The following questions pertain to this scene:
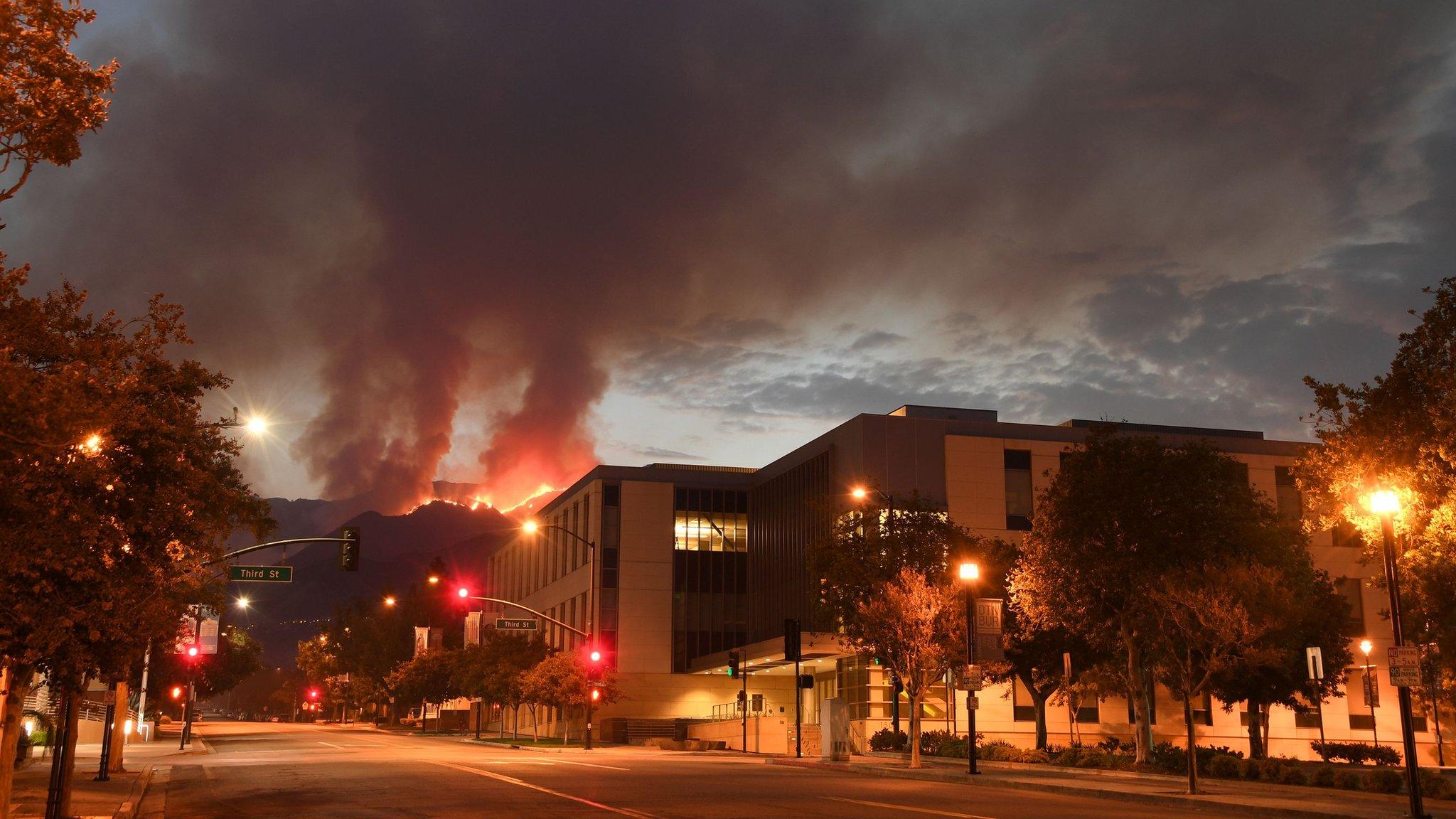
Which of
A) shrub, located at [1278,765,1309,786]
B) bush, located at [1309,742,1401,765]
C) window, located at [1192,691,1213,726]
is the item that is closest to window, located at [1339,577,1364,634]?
window, located at [1192,691,1213,726]

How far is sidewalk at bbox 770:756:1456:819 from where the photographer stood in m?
22.3

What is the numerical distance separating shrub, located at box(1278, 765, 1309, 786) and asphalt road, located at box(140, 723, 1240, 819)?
25.9 feet

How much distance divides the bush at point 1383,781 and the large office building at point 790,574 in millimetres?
22119

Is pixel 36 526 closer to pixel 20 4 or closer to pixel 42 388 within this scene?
pixel 42 388

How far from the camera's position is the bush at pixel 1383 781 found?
88.8 feet

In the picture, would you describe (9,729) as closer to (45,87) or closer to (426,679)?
(45,87)

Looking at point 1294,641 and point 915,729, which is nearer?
point 915,729

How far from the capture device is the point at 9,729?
16766 millimetres

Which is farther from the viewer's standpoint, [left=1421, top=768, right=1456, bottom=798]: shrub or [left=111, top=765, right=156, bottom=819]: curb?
[left=1421, top=768, right=1456, bottom=798]: shrub

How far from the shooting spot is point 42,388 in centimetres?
1159

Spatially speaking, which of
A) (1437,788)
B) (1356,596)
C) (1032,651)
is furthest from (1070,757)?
(1356,596)

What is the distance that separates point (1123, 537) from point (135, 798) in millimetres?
26614

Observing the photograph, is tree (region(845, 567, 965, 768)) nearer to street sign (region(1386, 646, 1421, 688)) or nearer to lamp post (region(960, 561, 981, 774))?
lamp post (region(960, 561, 981, 774))

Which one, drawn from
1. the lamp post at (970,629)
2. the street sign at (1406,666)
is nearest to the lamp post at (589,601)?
the lamp post at (970,629)
